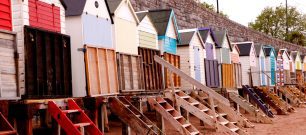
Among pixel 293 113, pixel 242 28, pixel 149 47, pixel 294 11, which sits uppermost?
pixel 294 11

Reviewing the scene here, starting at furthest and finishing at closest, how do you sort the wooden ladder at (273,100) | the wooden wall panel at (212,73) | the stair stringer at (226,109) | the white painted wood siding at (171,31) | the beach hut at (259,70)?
1. the beach hut at (259,70)
2. the wooden ladder at (273,100)
3. the wooden wall panel at (212,73)
4. the stair stringer at (226,109)
5. the white painted wood siding at (171,31)

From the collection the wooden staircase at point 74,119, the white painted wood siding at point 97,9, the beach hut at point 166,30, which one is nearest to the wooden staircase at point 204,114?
the beach hut at point 166,30

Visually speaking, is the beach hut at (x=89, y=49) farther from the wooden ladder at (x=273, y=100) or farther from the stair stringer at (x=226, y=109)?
the wooden ladder at (x=273, y=100)

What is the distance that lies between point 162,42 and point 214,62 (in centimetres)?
485

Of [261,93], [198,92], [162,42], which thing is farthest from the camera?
[261,93]

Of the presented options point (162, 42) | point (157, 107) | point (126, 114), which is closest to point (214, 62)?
point (162, 42)

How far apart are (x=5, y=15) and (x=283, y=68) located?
83.0ft

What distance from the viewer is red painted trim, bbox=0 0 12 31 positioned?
26.3 feet

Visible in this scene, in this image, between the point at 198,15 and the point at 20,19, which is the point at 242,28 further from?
the point at 20,19

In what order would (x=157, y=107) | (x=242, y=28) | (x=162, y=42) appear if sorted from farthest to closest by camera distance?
(x=242, y=28) → (x=162, y=42) → (x=157, y=107)

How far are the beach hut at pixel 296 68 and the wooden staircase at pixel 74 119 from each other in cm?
2556

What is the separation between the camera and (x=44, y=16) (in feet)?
29.9

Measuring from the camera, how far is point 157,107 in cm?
1238

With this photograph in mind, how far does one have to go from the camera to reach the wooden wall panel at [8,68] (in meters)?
7.69
